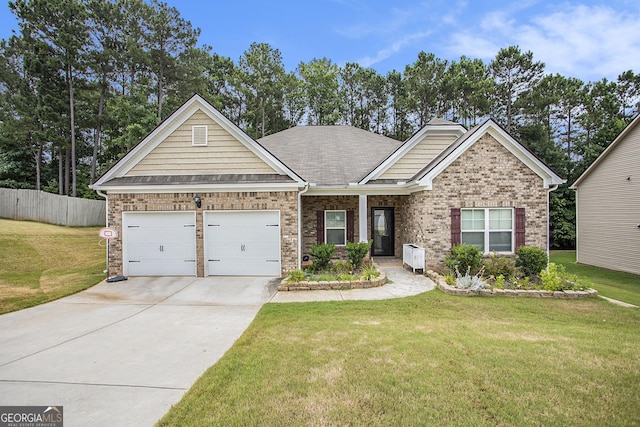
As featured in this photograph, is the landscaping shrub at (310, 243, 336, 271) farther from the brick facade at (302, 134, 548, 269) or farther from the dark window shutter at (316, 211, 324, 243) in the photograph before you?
the brick facade at (302, 134, 548, 269)

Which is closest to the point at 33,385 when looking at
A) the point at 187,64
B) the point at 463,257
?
the point at 463,257

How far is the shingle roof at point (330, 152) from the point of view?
11609 millimetres

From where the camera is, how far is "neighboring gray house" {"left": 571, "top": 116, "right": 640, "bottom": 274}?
12.7 metres

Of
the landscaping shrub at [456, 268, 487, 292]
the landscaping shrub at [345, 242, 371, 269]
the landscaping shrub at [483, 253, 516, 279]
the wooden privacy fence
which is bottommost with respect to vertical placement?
the landscaping shrub at [456, 268, 487, 292]

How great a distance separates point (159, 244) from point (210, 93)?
76.5 feet

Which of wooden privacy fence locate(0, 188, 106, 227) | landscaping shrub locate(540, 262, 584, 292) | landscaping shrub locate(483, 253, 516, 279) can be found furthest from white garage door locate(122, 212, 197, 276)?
wooden privacy fence locate(0, 188, 106, 227)

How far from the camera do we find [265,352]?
4.26m

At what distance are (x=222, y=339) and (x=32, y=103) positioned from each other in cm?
2936

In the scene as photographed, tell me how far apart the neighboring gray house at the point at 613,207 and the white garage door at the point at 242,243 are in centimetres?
1476

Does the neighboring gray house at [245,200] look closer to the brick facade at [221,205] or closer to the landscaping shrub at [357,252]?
the brick facade at [221,205]

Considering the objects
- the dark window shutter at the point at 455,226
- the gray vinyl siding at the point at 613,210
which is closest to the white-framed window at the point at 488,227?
the dark window shutter at the point at 455,226

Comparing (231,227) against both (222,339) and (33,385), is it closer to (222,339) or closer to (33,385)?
→ (222,339)

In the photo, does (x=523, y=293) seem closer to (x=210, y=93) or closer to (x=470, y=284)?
(x=470, y=284)

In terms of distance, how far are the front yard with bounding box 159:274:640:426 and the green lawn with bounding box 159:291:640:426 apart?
1 cm
